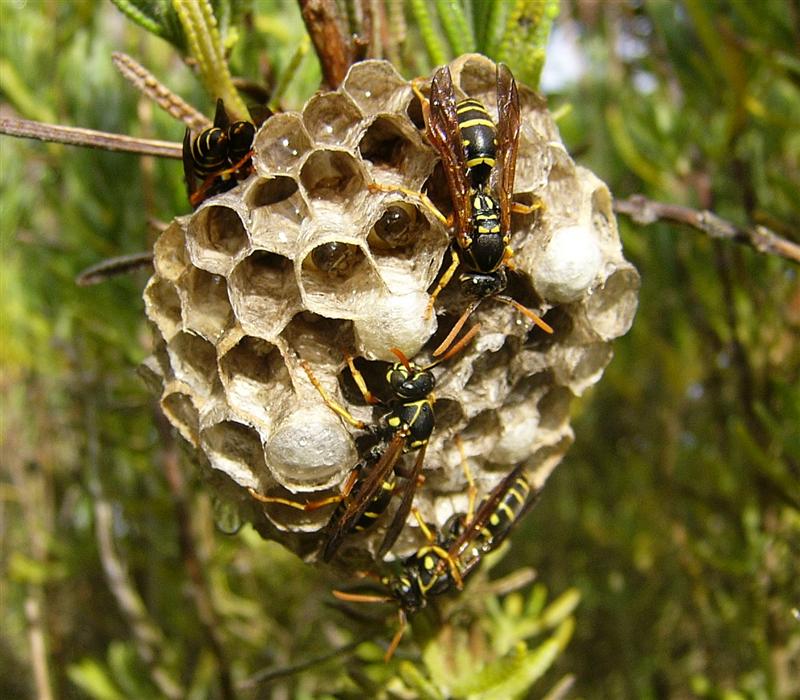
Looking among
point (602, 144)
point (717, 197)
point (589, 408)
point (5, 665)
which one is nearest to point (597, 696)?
point (589, 408)

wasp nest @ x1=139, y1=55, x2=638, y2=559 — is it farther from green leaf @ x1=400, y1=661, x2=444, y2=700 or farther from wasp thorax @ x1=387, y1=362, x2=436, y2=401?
green leaf @ x1=400, y1=661, x2=444, y2=700

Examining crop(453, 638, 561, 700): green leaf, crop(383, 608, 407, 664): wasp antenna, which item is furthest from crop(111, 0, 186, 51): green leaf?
crop(453, 638, 561, 700): green leaf

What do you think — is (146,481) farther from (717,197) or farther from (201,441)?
(717,197)

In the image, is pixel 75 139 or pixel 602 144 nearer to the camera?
pixel 75 139

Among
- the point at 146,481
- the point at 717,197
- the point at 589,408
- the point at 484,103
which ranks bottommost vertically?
the point at 589,408

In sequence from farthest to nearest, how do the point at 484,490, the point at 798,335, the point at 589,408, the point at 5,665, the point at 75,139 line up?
the point at 5,665
the point at 589,408
the point at 798,335
the point at 484,490
the point at 75,139

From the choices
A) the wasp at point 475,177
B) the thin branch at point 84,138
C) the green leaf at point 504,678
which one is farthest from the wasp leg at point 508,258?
the green leaf at point 504,678

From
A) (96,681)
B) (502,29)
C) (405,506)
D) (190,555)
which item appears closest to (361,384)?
(405,506)
